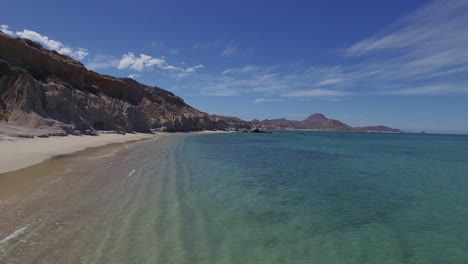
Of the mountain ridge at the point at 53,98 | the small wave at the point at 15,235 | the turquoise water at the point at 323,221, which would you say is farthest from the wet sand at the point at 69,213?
the mountain ridge at the point at 53,98

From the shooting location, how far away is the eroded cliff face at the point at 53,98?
39.5m

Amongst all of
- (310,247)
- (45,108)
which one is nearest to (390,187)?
(310,247)

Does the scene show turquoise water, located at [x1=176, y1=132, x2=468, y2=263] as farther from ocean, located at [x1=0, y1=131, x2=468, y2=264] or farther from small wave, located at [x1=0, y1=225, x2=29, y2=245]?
small wave, located at [x1=0, y1=225, x2=29, y2=245]

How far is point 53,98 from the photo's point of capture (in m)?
45.5

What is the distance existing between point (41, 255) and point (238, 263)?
407 cm

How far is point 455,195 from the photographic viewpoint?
49.5ft

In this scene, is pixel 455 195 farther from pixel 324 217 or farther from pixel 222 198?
pixel 222 198

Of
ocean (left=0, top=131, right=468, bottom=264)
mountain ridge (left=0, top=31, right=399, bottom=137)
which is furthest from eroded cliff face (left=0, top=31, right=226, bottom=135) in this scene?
ocean (left=0, top=131, right=468, bottom=264)

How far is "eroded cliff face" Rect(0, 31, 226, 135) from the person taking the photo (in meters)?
39.5

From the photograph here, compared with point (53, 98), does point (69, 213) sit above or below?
below

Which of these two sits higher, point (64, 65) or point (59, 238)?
point (64, 65)

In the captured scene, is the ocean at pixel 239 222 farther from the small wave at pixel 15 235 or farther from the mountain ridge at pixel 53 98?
the mountain ridge at pixel 53 98

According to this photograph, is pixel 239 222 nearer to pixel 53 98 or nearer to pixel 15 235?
pixel 15 235

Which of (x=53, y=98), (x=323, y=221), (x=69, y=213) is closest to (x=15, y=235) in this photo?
(x=69, y=213)
